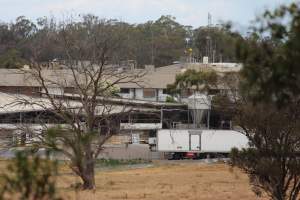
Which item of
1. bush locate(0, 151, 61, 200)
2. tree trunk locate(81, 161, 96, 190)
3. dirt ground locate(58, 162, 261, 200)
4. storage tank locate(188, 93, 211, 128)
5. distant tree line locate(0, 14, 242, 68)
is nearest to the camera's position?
bush locate(0, 151, 61, 200)

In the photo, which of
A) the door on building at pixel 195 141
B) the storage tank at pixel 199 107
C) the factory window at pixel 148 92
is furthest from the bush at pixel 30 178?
the factory window at pixel 148 92

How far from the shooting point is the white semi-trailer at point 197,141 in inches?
2072

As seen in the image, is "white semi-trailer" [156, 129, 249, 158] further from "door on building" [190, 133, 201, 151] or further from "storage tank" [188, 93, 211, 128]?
"storage tank" [188, 93, 211, 128]

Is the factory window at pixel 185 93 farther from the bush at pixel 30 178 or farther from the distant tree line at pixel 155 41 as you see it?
the bush at pixel 30 178

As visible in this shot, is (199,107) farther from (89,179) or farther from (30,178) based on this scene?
(30,178)

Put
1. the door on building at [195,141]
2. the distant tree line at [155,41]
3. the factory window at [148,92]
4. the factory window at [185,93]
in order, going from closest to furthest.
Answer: the door on building at [195,141] → the factory window at [185,93] → the factory window at [148,92] → the distant tree line at [155,41]

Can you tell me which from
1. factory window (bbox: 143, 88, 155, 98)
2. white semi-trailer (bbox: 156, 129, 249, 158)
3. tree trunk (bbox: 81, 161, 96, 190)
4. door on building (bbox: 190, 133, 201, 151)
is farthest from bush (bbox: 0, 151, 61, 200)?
factory window (bbox: 143, 88, 155, 98)

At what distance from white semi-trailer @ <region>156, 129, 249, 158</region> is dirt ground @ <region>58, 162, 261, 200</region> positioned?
6.41 m

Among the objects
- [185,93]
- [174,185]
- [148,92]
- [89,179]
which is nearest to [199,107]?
[185,93]

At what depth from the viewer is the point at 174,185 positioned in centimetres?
3297

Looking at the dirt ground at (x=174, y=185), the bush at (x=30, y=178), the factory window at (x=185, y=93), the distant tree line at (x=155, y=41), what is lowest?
the dirt ground at (x=174, y=185)

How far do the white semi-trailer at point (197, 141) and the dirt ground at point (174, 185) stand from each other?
641cm

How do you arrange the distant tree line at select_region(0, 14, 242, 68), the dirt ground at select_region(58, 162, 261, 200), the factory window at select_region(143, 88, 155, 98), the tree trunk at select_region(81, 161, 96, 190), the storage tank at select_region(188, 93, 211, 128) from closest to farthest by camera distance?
the dirt ground at select_region(58, 162, 261, 200) < the tree trunk at select_region(81, 161, 96, 190) < the storage tank at select_region(188, 93, 211, 128) < the factory window at select_region(143, 88, 155, 98) < the distant tree line at select_region(0, 14, 242, 68)

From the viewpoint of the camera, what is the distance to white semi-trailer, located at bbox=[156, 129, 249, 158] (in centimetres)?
5262
